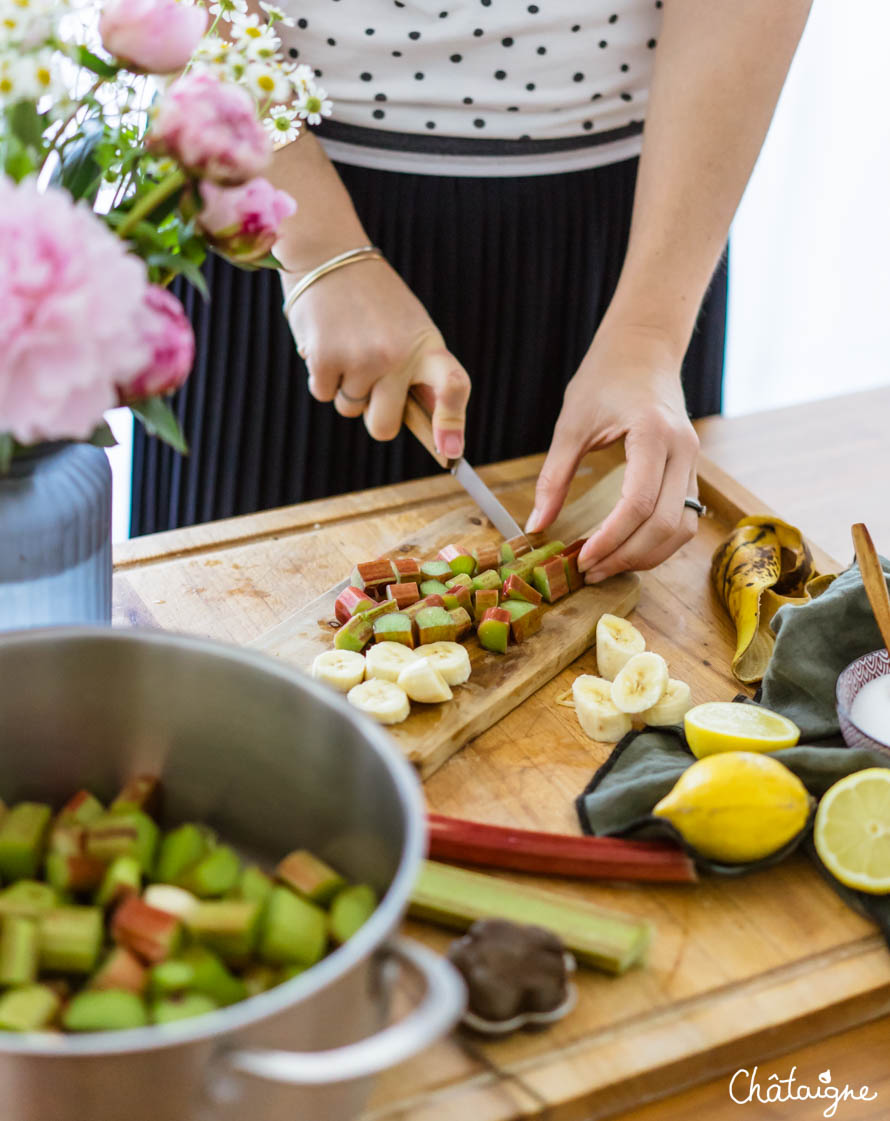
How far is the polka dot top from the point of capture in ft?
5.55

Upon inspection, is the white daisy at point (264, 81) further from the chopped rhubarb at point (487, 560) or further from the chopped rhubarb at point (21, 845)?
the chopped rhubarb at point (487, 560)

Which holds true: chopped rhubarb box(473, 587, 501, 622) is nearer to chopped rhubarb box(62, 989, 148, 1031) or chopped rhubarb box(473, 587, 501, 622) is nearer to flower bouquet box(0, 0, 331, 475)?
flower bouquet box(0, 0, 331, 475)

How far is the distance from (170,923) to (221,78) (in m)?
0.61

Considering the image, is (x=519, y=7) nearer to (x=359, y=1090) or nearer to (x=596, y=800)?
(x=596, y=800)

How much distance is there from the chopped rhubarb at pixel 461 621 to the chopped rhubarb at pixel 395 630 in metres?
0.06

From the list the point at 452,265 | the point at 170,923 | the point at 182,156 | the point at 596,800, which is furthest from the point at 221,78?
the point at 452,265

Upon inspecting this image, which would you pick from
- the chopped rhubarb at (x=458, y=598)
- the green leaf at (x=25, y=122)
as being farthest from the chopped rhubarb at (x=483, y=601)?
the green leaf at (x=25, y=122)

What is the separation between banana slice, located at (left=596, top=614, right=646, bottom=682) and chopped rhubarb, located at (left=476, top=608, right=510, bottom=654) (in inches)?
4.5

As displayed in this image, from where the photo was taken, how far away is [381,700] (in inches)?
52.1

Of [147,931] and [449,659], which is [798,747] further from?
[147,931]

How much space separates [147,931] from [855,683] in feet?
2.64

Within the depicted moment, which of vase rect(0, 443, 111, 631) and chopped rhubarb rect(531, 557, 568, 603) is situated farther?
chopped rhubarb rect(531, 557, 568, 603)

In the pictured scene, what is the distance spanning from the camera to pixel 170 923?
0.82 metres

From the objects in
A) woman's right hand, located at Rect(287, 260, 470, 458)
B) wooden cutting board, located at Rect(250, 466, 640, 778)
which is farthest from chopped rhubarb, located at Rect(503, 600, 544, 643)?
woman's right hand, located at Rect(287, 260, 470, 458)
